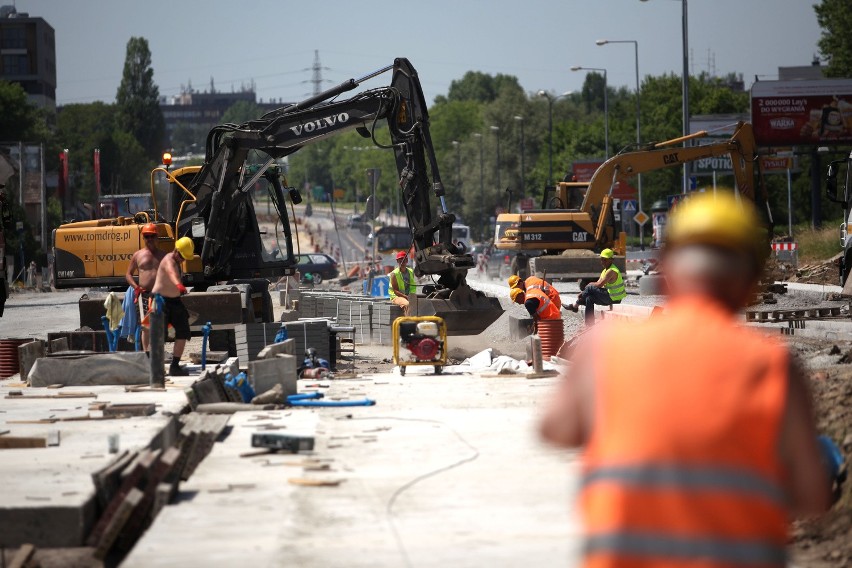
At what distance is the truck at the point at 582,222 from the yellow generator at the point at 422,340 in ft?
66.5

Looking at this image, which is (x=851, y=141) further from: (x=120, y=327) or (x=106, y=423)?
(x=106, y=423)

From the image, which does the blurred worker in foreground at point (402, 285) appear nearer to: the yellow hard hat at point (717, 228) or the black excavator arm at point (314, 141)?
the black excavator arm at point (314, 141)

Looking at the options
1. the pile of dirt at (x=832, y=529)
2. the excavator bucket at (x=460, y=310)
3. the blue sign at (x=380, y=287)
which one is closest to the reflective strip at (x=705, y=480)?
the pile of dirt at (x=832, y=529)

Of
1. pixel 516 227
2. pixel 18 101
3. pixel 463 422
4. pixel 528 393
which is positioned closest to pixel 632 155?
pixel 516 227

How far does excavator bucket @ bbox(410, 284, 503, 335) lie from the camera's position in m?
21.2

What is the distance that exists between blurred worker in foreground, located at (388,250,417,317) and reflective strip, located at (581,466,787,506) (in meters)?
17.7

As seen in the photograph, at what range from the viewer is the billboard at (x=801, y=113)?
58719 millimetres

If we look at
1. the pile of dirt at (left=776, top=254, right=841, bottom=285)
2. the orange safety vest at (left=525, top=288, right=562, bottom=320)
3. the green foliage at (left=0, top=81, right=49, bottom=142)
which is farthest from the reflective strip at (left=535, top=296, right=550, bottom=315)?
the green foliage at (left=0, top=81, right=49, bottom=142)

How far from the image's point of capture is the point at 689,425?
345cm

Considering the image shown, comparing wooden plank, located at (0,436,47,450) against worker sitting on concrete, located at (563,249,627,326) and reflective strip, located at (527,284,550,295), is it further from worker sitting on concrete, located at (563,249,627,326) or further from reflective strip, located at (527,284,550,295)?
worker sitting on concrete, located at (563,249,627,326)

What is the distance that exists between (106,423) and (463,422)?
10.4 ft

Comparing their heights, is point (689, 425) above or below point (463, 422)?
above

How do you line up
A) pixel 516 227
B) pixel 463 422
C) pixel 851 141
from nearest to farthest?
1. pixel 463 422
2. pixel 516 227
3. pixel 851 141

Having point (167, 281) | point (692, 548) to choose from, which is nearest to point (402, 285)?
point (167, 281)
